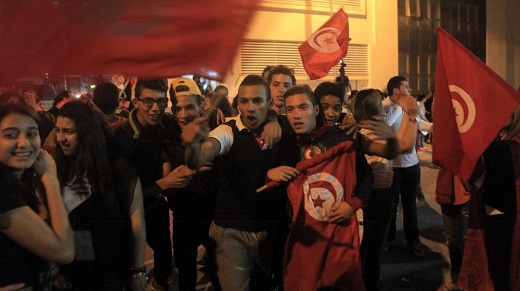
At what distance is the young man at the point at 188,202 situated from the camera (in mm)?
3768

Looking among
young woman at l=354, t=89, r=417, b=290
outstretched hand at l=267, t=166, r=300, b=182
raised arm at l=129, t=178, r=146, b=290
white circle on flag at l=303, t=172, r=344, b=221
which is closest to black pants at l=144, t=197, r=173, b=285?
raised arm at l=129, t=178, r=146, b=290

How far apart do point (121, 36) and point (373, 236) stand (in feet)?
9.99

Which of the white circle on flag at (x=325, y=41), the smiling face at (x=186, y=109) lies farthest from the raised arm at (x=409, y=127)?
the white circle on flag at (x=325, y=41)

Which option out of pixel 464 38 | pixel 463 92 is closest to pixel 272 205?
pixel 463 92

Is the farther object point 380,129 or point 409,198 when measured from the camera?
point 409,198

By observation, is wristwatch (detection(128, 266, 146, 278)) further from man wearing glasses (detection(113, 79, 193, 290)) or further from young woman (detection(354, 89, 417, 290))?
young woman (detection(354, 89, 417, 290))

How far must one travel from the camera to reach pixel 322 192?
10.9 ft

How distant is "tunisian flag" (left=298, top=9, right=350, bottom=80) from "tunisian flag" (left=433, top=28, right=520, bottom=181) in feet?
9.74

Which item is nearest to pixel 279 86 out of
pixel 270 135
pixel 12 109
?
pixel 270 135

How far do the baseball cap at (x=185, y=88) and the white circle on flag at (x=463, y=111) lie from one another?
6.23ft

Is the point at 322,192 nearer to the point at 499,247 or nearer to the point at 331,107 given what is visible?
the point at 331,107

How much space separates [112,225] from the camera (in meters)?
2.86

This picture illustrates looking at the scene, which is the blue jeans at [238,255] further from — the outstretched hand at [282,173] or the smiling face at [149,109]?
the smiling face at [149,109]

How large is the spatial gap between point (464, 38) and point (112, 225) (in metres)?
19.2
